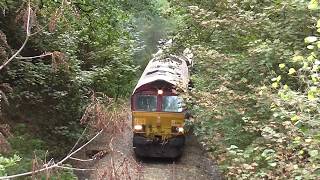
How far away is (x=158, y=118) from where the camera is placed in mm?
12719

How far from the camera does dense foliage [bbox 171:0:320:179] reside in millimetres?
5668

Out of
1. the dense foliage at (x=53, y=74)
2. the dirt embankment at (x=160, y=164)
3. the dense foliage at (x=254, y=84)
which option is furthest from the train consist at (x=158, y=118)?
the dense foliage at (x=254, y=84)

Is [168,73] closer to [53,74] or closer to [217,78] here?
[53,74]

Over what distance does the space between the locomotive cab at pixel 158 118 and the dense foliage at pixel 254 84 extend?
278 centimetres

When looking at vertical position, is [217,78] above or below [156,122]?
above

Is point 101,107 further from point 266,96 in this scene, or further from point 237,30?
point 237,30

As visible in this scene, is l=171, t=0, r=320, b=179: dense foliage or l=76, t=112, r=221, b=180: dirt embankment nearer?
l=171, t=0, r=320, b=179: dense foliage

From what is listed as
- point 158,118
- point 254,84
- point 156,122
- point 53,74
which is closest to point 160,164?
point 156,122

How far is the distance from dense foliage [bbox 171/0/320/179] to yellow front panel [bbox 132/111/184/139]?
2797mm

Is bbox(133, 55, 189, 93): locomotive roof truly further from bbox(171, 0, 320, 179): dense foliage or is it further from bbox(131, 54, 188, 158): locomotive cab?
bbox(171, 0, 320, 179): dense foliage

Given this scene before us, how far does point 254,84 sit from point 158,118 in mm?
5428

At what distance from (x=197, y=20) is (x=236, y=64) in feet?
5.06

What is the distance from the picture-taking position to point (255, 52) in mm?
7305

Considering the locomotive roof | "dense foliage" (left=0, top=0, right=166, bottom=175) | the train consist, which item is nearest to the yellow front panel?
the train consist
